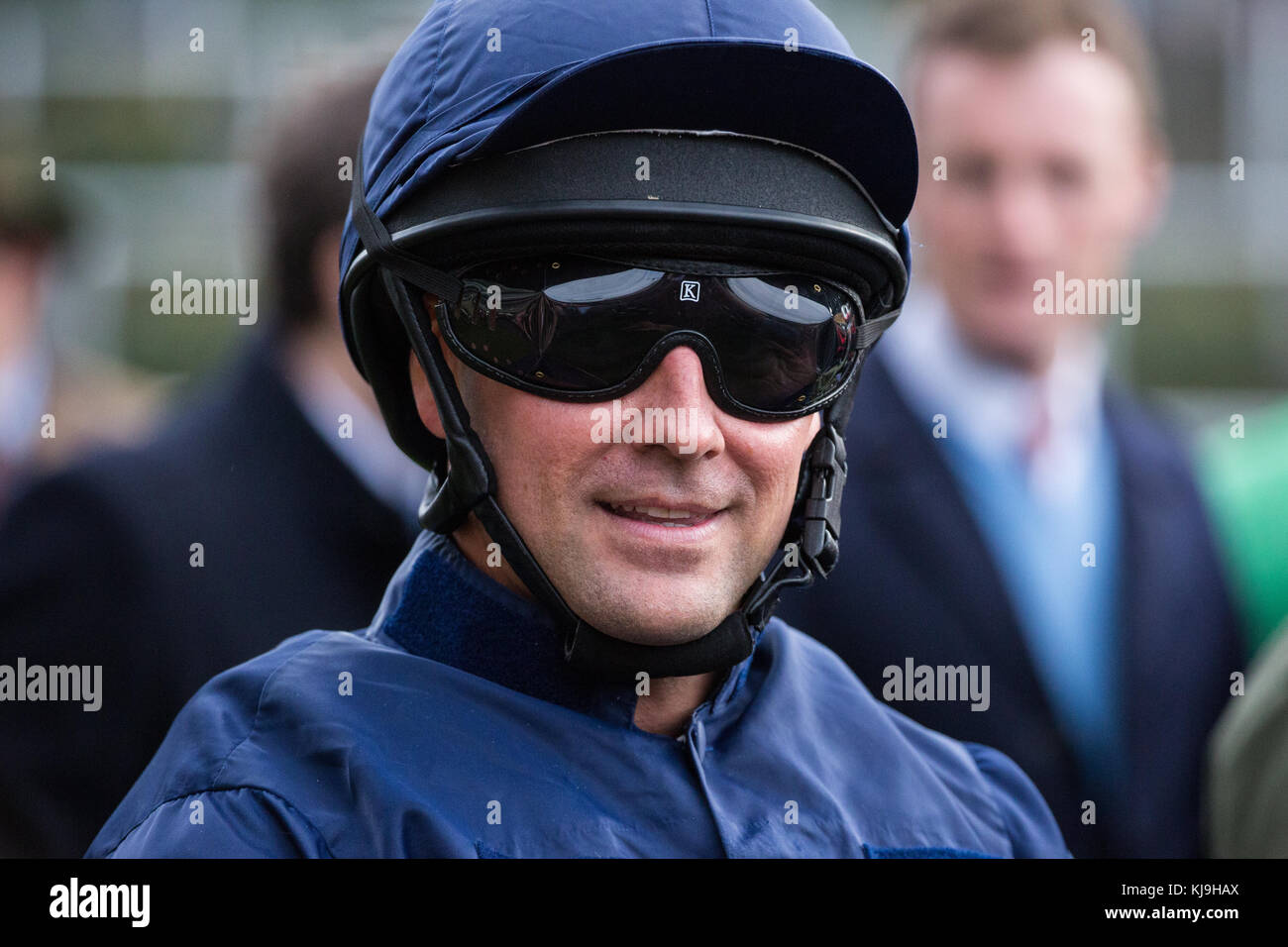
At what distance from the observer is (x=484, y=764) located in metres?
1.73

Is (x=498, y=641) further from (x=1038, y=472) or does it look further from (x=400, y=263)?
(x=1038, y=472)

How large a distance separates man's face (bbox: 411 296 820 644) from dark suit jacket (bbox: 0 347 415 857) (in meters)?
1.33

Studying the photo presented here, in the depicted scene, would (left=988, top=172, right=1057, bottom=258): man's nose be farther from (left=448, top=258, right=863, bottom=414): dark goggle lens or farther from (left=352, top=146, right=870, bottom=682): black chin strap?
(left=448, top=258, right=863, bottom=414): dark goggle lens

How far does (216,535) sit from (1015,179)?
6.10 ft

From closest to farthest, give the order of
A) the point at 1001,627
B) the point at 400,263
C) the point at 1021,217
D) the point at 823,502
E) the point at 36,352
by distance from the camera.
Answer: the point at 400,263 → the point at 823,502 → the point at 1001,627 → the point at 1021,217 → the point at 36,352

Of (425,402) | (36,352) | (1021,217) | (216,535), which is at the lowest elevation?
(216,535)

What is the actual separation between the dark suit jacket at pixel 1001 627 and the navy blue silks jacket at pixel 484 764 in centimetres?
120

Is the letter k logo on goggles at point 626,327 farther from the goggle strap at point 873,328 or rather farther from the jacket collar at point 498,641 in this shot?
the jacket collar at point 498,641

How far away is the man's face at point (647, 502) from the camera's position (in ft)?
5.69

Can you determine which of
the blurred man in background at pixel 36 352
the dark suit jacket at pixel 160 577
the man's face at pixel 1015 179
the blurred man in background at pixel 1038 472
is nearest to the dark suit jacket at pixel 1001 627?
the blurred man in background at pixel 1038 472

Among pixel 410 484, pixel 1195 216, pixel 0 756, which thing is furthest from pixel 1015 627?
pixel 1195 216

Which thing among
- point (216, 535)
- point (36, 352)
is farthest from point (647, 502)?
point (36, 352)
